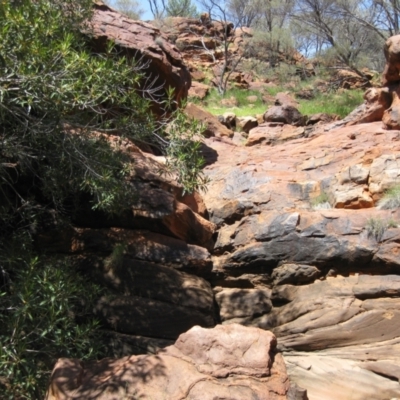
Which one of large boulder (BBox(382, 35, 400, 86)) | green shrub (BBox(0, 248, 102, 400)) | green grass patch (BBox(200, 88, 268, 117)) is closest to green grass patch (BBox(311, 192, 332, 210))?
large boulder (BBox(382, 35, 400, 86))

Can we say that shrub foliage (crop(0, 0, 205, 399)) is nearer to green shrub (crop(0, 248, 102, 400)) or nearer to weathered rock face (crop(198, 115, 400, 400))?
green shrub (crop(0, 248, 102, 400))

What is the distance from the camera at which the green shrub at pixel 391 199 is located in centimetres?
638

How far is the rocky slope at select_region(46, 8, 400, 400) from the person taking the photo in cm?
425

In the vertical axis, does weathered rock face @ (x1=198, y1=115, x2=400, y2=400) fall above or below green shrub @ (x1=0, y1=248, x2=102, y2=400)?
above

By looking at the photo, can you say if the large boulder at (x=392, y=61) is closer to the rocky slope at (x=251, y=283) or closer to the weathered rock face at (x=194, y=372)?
the rocky slope at (x=251, y=283)

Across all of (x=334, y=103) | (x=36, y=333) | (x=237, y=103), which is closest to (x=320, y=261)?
(x=36, y=333)

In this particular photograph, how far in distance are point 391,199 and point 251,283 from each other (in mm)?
1933

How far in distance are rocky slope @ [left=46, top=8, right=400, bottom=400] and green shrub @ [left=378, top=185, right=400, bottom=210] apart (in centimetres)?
13

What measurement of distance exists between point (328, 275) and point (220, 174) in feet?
9.68

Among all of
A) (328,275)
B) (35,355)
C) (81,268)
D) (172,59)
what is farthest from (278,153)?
(35,355)

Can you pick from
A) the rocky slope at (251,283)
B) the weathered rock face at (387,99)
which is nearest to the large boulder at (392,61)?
the weathered rock face at (387,99)

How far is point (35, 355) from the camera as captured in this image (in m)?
4.54

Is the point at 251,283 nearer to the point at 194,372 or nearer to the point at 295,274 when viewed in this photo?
the point at 295,274

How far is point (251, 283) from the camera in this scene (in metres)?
6.43
